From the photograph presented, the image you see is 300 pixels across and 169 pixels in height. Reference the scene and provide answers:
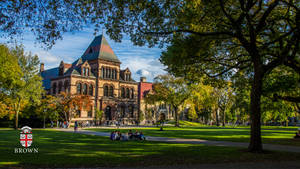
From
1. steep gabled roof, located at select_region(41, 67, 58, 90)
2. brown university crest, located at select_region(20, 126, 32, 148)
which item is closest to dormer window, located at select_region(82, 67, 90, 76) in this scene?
steep gabled roof, located at select_region(41, 67, 58, 90)

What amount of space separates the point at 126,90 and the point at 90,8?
193 ft

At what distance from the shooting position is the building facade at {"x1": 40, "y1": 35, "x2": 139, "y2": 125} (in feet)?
200

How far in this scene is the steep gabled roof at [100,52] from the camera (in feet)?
216

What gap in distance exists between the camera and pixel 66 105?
1924 inches

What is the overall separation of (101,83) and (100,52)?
25.4 feet

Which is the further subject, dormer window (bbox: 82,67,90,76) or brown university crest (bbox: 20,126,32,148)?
dormer window (bbox: 82,67,90,76)

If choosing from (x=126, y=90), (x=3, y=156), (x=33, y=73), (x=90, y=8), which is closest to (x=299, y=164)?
(x=90, y=8)

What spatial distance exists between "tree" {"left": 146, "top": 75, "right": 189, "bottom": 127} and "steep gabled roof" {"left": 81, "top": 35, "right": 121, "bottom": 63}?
17.9 m

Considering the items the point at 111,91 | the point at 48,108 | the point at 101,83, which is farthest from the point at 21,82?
the point at 111,91

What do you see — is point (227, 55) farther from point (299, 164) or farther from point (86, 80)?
point (86, 80)

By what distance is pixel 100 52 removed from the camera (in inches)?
2584

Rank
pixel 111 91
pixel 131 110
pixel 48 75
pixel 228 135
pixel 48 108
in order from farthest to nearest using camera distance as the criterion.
A: 1. pixel 48 75
2. pixel 131 110
3. pixel 111 91
4. pixel 48 108
5. pixel 228 135

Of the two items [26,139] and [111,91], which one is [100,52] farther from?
[26,139]

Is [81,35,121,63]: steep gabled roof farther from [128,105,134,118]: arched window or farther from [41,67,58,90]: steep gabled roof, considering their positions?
[128,105,134,118]: arched window
